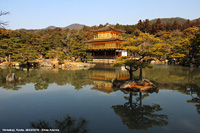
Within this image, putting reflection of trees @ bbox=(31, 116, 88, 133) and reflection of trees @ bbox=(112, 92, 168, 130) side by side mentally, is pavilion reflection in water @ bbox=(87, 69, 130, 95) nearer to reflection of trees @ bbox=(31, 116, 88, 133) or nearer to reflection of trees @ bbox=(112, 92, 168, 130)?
reflection of trees @ bbox=(112, 92, 168, 130)

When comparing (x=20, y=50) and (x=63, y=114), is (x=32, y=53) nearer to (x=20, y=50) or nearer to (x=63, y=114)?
(x=20, y=50)

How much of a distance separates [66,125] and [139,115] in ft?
13.0

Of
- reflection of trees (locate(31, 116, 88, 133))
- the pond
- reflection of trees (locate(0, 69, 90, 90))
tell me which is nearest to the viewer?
reflection of trees (locate(31, 116, 88, 133))

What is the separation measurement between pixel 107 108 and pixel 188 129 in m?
4.38

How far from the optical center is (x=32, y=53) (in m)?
35.0

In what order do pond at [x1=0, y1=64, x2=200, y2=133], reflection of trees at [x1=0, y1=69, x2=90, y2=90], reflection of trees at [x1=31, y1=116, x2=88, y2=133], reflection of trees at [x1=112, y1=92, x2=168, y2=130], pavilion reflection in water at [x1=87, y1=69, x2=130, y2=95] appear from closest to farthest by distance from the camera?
reflection of trees at [x1=31, y1=116, x2=88, y2=133] → pond at [x1=0, y1=64, x2=200, y2=133] → reflection of trees at [x1=112, y1=92, x2=168, y2=130] → pavilion reflection in water at [x1=87, y1=69, x2=130, y2=95] → reflection of trees at [x1=0, y1=69, x2=90, y2=90]

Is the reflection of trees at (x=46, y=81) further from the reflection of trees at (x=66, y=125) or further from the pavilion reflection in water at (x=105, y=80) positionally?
the reflection of trees at (x=66, y=125)

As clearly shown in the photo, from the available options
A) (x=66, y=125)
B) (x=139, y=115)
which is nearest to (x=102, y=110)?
(x=139, y=115)

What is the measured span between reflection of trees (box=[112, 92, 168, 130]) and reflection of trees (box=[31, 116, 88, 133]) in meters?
2.11

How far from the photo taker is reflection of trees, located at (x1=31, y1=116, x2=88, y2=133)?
6.97 m

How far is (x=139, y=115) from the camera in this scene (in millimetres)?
8703

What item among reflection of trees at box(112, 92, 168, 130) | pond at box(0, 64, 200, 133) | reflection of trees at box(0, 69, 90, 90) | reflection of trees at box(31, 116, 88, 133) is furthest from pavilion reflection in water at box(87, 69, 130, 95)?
reflection of trees at box(31, 116, 88, 133)

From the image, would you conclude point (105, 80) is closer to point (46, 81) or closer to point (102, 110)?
point (46, 81)

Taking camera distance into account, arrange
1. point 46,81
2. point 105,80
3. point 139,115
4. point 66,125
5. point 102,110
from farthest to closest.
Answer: point 105,80 → point 46,81 → point 102,110 → point 139,115 → point 66,125
